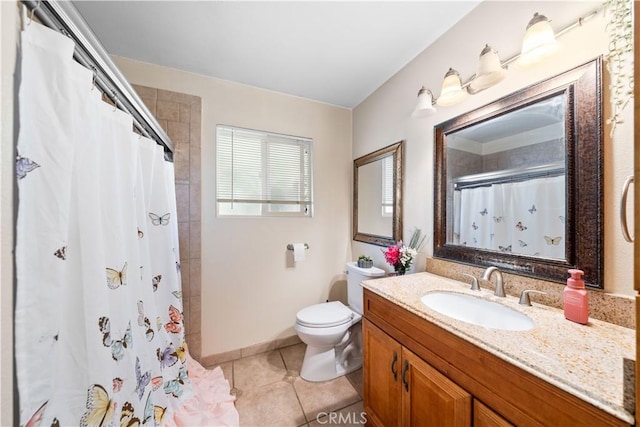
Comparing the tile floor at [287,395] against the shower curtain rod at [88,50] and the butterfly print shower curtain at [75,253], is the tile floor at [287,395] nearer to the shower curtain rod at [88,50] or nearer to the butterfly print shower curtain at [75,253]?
the butterfly print shower curtain at [75,253]

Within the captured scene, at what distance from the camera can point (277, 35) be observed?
142 cm

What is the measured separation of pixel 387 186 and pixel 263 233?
45.5 inches

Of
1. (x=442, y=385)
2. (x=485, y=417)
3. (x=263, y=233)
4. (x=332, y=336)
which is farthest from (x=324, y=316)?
(x=485, y=417)

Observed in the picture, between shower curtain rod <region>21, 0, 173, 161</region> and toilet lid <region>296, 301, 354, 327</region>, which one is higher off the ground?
shower curtain rod <region>21, 0, 173, 161</region>

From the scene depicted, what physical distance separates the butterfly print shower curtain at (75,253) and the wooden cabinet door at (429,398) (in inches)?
41.9

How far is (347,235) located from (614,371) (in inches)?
73.5

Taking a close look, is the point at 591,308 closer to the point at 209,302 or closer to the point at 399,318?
the point at 399,318

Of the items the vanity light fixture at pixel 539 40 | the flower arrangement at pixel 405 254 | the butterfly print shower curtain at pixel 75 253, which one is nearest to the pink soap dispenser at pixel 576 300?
the flower arrangement at pixel 405 254

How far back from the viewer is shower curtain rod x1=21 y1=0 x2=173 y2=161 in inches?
21.0

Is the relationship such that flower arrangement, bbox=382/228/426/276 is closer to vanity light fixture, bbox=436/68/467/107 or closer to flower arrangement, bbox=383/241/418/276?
flower arrangement, bbox=383/241/418/276

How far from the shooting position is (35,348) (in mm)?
494

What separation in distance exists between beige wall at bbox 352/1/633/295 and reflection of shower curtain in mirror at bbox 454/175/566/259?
14cm

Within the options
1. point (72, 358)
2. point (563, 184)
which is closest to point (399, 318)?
point (563, 184)

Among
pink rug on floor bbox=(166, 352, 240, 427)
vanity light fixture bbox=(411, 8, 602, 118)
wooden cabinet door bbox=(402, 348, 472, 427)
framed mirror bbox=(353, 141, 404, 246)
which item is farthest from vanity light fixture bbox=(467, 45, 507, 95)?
pink rug on floor bbox=(166, 352, 240, 427)
